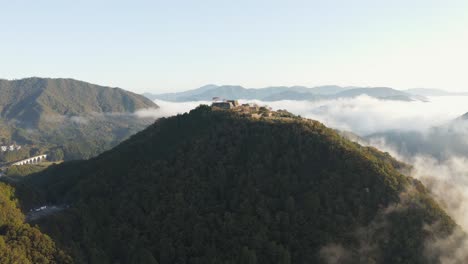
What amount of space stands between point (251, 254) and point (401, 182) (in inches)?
1746

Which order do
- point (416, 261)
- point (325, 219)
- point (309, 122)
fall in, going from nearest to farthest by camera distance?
point (416, 261) → point (325, 219) → point (309, 122)

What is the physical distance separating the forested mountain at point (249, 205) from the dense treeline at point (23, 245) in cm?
385

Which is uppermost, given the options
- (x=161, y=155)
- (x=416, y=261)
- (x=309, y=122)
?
(x=309, y=122)

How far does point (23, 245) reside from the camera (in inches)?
2965

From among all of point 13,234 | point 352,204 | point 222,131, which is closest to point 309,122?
point 222,131

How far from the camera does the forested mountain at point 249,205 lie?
85.4 metres

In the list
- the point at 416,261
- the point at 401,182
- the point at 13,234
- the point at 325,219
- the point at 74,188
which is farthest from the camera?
the point at 74,188

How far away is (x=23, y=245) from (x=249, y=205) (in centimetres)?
4889

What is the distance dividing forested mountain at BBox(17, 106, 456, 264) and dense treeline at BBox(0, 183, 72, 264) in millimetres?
3851

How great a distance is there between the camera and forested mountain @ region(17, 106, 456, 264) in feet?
280

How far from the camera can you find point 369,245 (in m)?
85.4

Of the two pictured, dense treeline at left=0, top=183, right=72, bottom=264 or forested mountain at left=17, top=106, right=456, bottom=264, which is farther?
forested mountain at left=17, top=106, right=456, bottom=264

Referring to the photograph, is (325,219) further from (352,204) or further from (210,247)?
(210,247)

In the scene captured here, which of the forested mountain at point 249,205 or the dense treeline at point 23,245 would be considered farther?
the forested mountain at point 249,205
